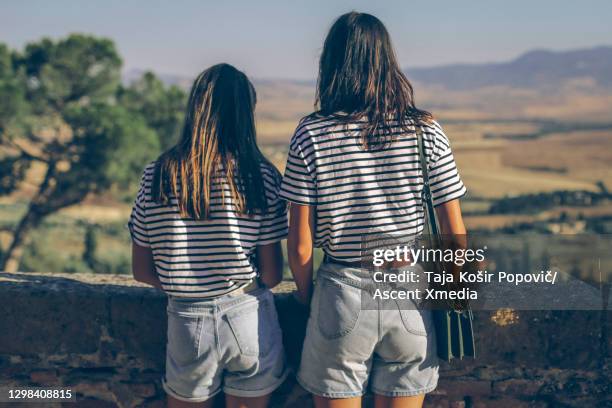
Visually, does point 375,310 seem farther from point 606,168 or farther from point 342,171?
point 606,168

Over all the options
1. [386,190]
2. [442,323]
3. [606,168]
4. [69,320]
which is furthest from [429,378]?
[606,168]

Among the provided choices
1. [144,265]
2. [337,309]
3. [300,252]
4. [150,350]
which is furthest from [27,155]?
[337,309]

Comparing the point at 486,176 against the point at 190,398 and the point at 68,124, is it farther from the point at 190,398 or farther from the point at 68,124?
the point at 190,398

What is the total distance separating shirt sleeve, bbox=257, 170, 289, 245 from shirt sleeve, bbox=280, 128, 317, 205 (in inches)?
5.7

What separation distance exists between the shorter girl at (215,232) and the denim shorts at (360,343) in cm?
21

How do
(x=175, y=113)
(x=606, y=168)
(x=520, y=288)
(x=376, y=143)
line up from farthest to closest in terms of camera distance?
(x=606, y=168), (x=175, y=113), (x=520, y=288), (x=376, y=143)

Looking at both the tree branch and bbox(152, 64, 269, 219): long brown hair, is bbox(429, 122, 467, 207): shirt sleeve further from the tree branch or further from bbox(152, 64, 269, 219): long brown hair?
the tree branch

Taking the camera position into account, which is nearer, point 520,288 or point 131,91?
point 520,288

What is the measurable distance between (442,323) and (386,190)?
0.46 metres

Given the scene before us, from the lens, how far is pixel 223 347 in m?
2.43

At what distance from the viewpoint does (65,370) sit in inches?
123

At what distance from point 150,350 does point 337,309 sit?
1.01m

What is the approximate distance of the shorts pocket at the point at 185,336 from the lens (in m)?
2.44

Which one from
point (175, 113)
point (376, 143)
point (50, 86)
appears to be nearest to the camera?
point (376, 143)
